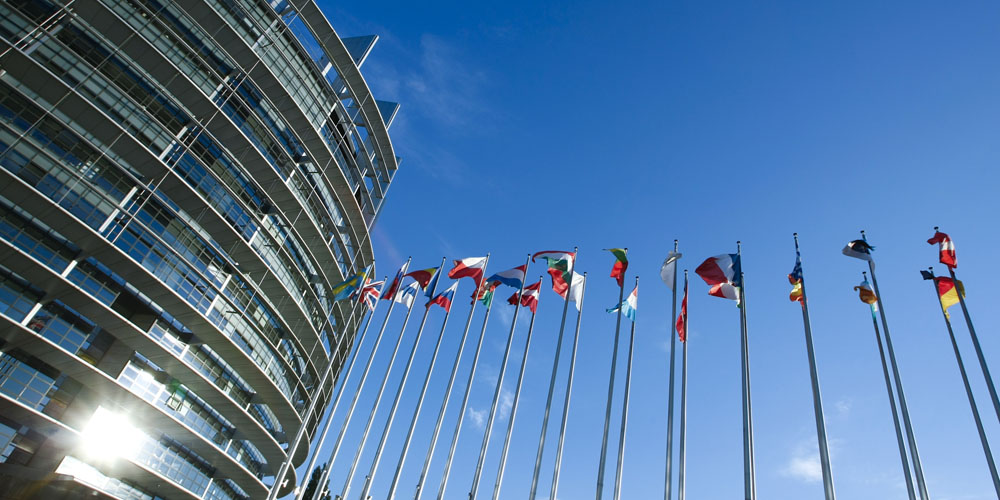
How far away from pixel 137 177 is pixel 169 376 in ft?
31.7

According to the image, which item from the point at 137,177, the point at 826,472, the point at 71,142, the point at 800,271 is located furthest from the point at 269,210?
the point at 826,472

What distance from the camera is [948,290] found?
2056 cm

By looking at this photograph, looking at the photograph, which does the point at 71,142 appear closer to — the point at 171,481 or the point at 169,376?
the point at 169,376

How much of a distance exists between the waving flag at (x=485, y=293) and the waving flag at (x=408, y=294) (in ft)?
10.8

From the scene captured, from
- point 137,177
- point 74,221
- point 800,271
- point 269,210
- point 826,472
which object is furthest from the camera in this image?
point 269,210

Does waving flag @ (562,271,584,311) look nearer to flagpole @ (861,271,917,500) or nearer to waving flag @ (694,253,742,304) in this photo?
waving flag @ (694,253,742,304)

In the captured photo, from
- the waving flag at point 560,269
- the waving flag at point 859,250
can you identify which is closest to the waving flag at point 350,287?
the waving flag at point 560,269

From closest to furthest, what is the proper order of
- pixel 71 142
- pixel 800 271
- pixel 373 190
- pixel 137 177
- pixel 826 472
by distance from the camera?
pixel 826 472, pixel 800 271, pixel 71 142, pixel 137 177, pixel 373 190

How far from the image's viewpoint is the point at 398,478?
21125 millimetres

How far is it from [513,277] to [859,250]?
1364 cm

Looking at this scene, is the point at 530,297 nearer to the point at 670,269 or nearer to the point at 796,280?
the point at 670,269

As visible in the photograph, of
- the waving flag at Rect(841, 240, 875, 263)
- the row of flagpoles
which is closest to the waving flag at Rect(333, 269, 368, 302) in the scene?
the row of flagpoles

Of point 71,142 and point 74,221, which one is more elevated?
point 71,142

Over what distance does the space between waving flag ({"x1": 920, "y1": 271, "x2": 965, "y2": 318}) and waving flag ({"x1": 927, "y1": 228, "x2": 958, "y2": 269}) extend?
582 millimetres
